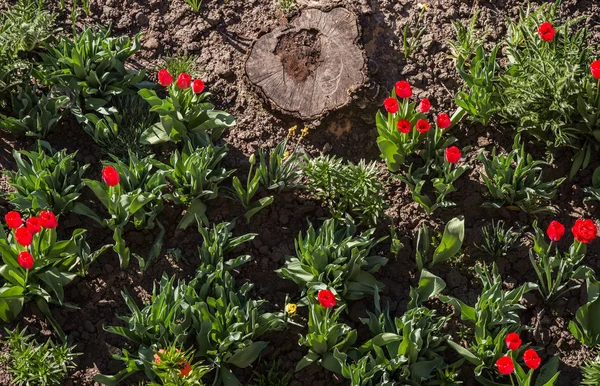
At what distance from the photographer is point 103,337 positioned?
4.55m

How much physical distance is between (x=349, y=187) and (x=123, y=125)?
1.53 m

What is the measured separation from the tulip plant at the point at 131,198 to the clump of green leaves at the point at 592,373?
2496 millimetres

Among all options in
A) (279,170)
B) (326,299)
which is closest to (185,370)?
(326,299)

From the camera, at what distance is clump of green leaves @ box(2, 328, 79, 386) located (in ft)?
14.1

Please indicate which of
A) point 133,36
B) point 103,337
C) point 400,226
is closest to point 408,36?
point 400,226

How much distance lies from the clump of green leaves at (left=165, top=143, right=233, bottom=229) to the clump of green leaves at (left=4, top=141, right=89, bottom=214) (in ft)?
1.83

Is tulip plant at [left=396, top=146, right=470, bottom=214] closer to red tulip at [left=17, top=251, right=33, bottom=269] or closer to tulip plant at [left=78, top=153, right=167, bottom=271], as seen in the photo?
tulip plant at [left=78, top=153, right=167, bottom=271]

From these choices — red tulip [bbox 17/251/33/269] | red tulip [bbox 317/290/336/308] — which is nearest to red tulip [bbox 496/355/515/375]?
red tulip [bbox 317/290/336/308]

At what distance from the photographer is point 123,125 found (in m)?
5.19

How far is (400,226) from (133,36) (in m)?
2.28

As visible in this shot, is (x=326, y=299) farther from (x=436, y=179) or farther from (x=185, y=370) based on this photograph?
(x=436, y=179)

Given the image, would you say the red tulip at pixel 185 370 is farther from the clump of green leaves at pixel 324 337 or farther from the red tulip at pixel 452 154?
the red tulip at pixel 452 154

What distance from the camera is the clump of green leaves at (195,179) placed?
4.73 metres

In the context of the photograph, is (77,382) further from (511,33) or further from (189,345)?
(511,33)
